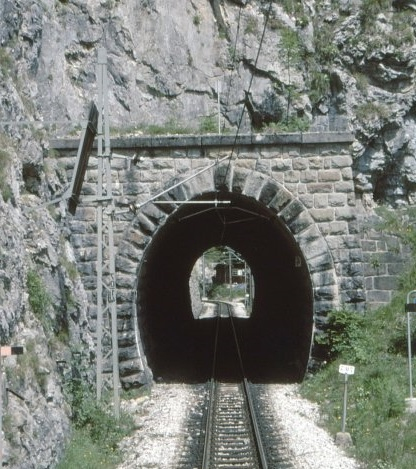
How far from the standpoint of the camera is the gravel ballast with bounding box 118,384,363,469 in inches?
383

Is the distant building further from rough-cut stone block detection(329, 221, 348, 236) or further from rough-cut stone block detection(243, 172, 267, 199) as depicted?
rough-cut stone block detection(243, 172, 267, 199)

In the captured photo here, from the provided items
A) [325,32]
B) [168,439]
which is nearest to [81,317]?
[168,439]

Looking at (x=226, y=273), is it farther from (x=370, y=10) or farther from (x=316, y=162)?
(x=316, y=162)

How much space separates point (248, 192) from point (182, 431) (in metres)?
5.16

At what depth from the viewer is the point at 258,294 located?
30062 millimetres

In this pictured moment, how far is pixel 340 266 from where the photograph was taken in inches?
581

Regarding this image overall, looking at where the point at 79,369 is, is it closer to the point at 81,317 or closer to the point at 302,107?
the point at 81,317

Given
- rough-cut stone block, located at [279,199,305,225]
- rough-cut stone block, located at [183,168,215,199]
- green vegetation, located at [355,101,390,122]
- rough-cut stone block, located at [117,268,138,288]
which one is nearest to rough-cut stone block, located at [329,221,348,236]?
rough-cut stone block, located at [279,199,305,225]

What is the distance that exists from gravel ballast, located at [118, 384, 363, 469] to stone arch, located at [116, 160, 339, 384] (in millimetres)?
1211

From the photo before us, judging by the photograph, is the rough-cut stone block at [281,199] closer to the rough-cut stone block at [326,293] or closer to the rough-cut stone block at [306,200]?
the rough-cut stone block at [306,200]

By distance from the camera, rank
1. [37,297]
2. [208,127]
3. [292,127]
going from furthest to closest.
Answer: [208,127] < [292,127] < [37,297]

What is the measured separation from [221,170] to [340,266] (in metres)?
2.97

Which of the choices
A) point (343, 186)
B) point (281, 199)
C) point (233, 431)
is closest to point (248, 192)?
point (281, 199)

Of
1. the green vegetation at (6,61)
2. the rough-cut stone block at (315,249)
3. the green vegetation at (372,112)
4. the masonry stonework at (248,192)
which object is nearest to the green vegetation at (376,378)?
the masonry stonework at (248,192)
